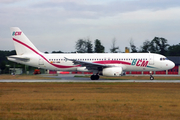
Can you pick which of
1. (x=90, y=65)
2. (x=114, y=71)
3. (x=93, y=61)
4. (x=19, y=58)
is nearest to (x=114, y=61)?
(x=114, y=71)

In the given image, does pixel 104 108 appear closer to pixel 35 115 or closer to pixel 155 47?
pixel 35 115

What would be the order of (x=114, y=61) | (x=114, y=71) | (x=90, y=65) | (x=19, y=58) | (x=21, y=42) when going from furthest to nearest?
1. (x=21, y=42)
2. (x=19, y=58)
3. (x=114, y=61)
4. (x=90, y=65)
5. (x=114, y=71)

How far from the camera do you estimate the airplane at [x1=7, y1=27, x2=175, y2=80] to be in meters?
33.8

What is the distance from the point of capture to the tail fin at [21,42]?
36.7m

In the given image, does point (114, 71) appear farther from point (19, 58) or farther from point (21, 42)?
point (21, 42)

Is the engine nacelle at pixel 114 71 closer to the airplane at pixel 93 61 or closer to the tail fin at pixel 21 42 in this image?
the airplane at pixel 93 61

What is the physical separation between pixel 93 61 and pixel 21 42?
33.6 ft

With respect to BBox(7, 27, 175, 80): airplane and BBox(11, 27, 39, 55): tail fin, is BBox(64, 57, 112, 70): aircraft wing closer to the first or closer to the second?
BBox(7, 27, 175, 80): airplane

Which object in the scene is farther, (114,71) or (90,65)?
(90,65)

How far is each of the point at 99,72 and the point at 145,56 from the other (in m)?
6.35

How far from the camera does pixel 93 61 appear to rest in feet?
117

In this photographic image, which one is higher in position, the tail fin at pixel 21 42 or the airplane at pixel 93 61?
the tail fin at pixel 21 42

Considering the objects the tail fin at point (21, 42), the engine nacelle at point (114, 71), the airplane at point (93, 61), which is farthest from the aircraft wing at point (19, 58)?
the engine nacelle at point (114, 71)

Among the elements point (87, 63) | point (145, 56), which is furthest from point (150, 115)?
point (145, 56)
